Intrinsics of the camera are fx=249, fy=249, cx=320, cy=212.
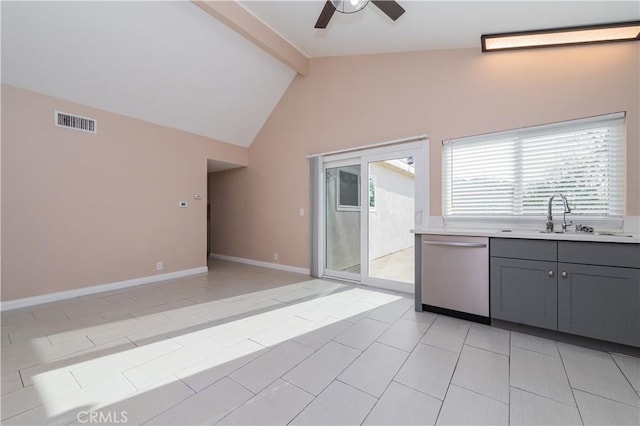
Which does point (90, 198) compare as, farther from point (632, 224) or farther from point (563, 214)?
point (632, 224)

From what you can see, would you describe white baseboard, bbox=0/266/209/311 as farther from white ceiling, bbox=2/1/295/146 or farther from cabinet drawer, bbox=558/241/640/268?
cabinet drawer, bbox=558/241/640/268

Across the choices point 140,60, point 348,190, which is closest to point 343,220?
point 348,190

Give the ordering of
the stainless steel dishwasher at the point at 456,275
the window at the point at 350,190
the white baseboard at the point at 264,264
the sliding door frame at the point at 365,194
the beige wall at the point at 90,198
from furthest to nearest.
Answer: the white baseboard at the point at 264,264 < the window at the point at 350,190 < the sliding door frame at the point at 365,194 < the beige wall at the point at 90,198 < the stainless steel dishwasher at the point at 456,275

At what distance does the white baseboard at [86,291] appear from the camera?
116 inches

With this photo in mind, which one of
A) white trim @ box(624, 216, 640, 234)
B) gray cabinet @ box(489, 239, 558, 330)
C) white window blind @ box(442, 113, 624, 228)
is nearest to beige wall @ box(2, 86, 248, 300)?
white window blind @ box(442, 113, 624, 228)

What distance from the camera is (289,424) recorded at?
131 cm

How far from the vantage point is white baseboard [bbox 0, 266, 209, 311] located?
296 cm

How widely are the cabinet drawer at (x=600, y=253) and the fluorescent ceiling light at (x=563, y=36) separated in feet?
6.30

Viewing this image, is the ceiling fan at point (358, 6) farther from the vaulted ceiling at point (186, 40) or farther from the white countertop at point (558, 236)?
the white countertop at point (558, 236)

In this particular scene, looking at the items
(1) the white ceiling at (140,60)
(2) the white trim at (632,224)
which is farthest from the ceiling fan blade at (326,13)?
(2) the white trim at (632,224)

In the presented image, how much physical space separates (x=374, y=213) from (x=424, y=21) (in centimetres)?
245

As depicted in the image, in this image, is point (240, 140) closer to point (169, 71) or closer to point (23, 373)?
point (169, 71)

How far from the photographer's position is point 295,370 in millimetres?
1771

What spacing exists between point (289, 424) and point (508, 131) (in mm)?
3376
